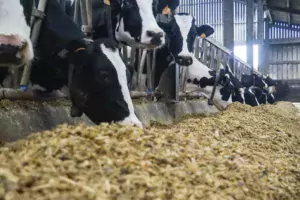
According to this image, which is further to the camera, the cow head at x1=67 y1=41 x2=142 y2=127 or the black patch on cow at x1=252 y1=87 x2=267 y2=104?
the black patch on cow at x1=252 y1=87 x2=267 y2=104

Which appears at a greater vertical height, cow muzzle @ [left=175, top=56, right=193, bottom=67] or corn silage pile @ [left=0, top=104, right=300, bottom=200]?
cow muzzle @ [left=175, top=56, right=193, bottom=67]

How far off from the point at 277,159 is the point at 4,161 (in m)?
1.93

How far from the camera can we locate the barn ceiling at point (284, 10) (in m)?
18.2

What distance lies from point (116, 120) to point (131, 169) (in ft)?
5.56

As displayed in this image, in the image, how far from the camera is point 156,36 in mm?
4699

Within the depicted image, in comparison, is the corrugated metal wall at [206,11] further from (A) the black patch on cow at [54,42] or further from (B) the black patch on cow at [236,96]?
(A) the black patch on cow at [54,42]

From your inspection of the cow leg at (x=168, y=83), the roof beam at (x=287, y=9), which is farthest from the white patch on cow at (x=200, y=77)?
the roof beam at (x=287, y=9)

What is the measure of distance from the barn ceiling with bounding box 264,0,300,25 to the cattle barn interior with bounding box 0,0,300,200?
1118cm

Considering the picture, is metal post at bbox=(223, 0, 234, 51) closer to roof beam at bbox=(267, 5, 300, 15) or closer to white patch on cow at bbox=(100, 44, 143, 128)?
roof beam at bbox=(267, 5, 300, 15)

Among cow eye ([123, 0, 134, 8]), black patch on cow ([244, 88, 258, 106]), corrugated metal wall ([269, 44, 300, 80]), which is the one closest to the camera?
cow eye ([123, 0, 134, 8])

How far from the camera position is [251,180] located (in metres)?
2.30

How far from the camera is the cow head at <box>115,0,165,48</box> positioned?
4738mm

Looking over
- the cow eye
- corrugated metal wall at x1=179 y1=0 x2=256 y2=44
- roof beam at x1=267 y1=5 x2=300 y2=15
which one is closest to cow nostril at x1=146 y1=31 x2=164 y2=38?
the cow eye

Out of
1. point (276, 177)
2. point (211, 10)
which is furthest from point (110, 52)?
point (211, 10)
